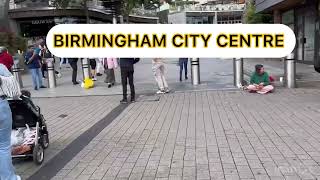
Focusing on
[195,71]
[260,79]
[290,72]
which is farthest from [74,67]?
[290,72]

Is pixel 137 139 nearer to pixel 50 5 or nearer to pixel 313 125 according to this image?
pixel 313 125

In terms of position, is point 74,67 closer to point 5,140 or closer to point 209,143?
point 209,143

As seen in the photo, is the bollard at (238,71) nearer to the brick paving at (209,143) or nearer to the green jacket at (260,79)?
the green jacket at (260,79)

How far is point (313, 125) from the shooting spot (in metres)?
7.49

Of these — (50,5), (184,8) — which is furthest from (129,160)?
(184,8)

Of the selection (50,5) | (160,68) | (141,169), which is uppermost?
(50,5)

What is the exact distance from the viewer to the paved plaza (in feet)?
17.6

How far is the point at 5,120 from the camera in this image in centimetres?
451

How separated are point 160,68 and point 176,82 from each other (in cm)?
297

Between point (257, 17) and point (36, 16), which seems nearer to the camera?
point (257, 17)

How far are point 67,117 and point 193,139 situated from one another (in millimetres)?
3670

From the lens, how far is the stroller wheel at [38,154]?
18.8 feet

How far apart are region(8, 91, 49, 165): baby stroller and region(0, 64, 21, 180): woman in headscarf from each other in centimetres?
101

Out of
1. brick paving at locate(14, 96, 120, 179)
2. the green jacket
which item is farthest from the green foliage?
the green jacket
